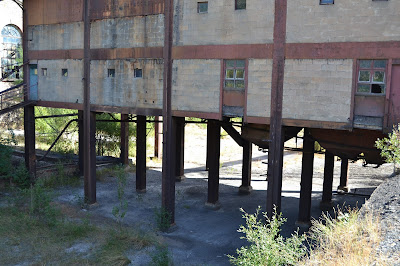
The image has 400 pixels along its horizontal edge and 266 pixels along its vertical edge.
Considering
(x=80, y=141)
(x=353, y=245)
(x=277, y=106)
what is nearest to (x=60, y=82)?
(x=80, y=141)

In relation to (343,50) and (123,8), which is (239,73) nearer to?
(343,50)

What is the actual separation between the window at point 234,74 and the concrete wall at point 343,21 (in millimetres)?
1916

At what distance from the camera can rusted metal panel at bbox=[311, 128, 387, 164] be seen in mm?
12555

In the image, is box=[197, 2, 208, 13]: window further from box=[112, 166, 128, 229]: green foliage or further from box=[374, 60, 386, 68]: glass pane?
box=[112, 166, 128, 229]: green foliage

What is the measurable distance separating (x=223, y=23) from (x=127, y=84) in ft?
16.1

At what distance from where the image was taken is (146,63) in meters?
15.4

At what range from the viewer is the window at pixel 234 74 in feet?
43.3

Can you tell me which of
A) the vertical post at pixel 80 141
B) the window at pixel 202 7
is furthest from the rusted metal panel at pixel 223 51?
the vertical post at pixel 80 141

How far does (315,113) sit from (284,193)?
1022 cm

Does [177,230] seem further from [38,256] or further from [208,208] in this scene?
[38,256]

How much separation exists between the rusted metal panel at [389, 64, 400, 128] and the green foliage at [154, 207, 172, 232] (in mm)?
8544

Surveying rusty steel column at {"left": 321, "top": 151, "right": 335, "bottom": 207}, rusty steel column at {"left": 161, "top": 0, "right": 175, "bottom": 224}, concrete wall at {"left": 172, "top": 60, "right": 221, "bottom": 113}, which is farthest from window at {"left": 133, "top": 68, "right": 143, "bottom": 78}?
rusty steel column at {"left": 321, "top": 151, "right": 335, "bottom": 207}

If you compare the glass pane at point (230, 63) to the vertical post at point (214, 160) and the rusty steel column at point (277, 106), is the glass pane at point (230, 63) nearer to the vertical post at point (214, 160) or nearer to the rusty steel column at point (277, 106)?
the rusty steel column at point (277, 106)

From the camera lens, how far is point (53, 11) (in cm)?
1891
